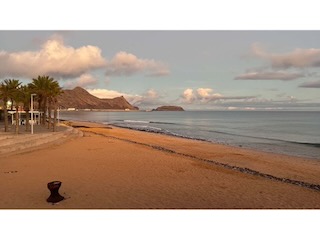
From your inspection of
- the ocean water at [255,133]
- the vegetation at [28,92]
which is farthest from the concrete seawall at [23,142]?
the ocean water at [255,133]

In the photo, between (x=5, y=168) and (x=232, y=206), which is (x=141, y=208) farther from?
(x=5, y=168)

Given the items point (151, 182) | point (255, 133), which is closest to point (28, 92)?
point (151, 182)

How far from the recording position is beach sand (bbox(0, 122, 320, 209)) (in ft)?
28.2

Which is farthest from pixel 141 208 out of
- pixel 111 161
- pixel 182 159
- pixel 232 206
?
pixel 182 159

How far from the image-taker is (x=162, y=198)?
9.04m

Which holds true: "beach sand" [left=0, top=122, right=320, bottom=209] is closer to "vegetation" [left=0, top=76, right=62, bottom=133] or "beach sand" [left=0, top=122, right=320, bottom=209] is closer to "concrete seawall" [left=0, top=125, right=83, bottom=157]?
"concrete seawall" [left=0, top=125, right=83, bottom=157]

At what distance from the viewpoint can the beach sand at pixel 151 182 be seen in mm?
8602

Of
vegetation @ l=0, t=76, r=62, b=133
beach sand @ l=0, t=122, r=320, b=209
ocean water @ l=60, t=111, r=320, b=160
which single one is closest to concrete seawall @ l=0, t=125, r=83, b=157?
beach sand @ l=0, t=122, r=320, b=209

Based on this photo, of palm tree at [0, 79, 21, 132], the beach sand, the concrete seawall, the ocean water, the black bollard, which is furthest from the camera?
the ocean water

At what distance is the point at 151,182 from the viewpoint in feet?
36.1

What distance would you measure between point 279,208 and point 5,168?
11.3m

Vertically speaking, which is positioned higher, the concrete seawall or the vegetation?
the vegetation

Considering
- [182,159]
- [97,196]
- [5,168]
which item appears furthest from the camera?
[182,159]

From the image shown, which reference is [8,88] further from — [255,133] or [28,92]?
[255,133]
